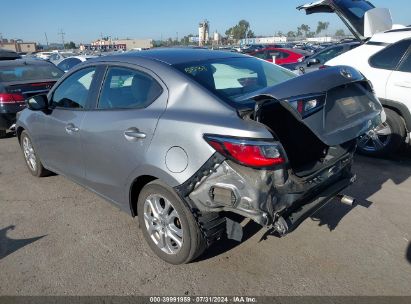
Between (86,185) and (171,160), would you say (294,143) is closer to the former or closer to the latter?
(171,160)

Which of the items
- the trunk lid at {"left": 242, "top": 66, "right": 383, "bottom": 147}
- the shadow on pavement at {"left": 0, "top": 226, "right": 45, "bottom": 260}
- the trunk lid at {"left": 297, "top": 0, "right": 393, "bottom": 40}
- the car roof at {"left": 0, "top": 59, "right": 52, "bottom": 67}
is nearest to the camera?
the trunk lid at {"left": 242, "top": 66, "right": 383, "bottom": 147}

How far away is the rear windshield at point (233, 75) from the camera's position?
2969mm

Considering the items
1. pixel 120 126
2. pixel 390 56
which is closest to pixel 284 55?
pixel 390 56

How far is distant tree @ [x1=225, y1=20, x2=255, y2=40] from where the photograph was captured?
107688 millimetres

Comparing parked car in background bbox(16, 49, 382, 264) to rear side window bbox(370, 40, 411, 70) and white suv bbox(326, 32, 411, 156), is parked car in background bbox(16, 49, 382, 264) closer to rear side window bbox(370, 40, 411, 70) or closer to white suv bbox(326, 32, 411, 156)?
white suv bbox(326, 32, 411, 156)

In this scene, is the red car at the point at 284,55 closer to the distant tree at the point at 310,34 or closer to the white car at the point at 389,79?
the white car at the point at 389,79

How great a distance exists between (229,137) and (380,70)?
151 inches

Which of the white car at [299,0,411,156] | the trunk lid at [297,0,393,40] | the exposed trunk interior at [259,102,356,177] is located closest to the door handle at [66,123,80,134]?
the exposed trunk interior at [259,102,356,177]

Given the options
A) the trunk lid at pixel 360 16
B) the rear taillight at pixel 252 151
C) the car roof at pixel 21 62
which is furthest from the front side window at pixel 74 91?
the trunk lid at pixel 360 16

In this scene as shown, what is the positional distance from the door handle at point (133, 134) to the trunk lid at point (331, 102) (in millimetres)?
871

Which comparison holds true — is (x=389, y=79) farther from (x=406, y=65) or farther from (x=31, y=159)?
(x=31, y=159)

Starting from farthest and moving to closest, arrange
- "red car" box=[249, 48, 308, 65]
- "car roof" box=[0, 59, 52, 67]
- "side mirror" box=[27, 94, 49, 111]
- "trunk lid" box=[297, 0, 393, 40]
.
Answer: "red car" box=[249, 48, 308, 65], "car roof" box=[0, 59, 52, 67], "trunk lid" box=[297, 0, 393, 40], "side mirror" box=[27, 94, 49, 111]

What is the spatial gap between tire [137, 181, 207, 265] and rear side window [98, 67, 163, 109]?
2.38 feet

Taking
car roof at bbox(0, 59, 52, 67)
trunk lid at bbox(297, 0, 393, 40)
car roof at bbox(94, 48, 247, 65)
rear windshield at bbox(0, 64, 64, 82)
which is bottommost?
rear windshield at bbox(0, 64, 64, 82)
